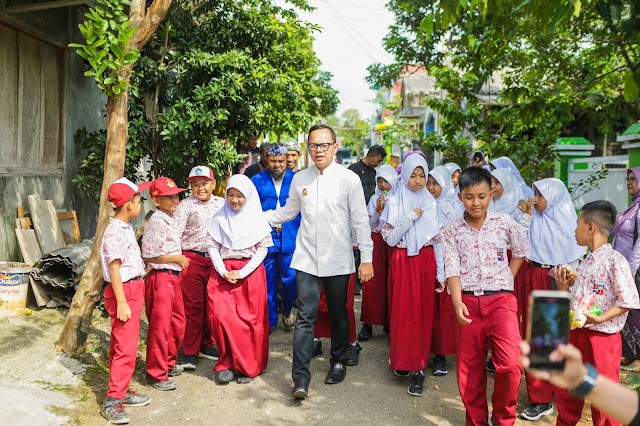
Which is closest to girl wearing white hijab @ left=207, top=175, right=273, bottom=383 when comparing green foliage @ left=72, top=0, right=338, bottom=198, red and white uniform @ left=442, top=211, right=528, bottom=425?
red and white uniform @ left=442, top=211, right=528, bottom=425

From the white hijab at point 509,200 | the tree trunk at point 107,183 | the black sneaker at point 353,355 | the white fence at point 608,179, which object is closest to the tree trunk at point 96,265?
the tree trunk at point 107,183

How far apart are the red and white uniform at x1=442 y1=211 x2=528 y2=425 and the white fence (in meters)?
5.91

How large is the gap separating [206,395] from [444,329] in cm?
211

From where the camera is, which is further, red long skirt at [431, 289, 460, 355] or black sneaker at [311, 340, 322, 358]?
black sneaker at [311, 340, 322, 358]

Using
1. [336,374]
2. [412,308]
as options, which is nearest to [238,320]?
[336,374]

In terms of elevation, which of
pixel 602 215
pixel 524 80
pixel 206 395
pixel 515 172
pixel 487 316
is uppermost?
pixel 524 80

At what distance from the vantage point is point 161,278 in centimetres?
508

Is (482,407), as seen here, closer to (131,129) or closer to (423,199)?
(423,199)

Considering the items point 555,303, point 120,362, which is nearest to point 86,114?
point 120,362

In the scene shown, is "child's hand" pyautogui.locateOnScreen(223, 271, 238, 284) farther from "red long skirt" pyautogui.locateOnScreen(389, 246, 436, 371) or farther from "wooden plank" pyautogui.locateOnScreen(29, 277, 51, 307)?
"wooden plank" pyautogui.locateOnScreen(29, 277, 51, 307)

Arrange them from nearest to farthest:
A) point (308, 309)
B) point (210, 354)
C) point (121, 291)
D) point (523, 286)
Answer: point (121, 291) < point (308, 309) < point (523, 286) < point (210, 354)

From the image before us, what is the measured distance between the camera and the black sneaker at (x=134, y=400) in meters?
4.70

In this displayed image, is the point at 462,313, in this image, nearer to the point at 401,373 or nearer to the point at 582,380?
the point at 401,373

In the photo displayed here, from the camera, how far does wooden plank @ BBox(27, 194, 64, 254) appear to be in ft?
23.0
